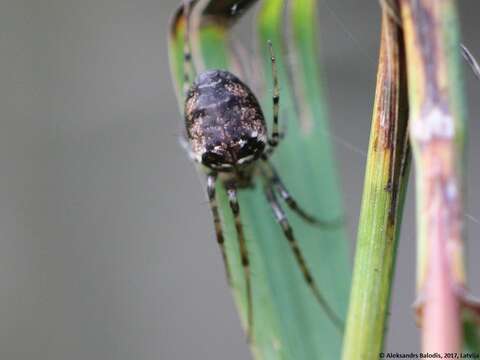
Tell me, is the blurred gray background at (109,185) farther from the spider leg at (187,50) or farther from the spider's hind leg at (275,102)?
the spider leg at (187,50)

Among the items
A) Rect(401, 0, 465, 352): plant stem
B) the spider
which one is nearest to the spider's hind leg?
the spider

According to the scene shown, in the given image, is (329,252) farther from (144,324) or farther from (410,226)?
(144,324)

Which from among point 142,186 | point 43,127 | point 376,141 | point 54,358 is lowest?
point 54,358

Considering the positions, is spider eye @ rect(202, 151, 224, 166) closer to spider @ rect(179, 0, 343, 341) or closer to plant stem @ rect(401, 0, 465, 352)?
spider @ rect(179, 0, 343, 341)

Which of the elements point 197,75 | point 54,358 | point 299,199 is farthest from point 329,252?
point 54,358

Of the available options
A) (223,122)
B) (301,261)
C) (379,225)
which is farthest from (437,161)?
(223,122)
